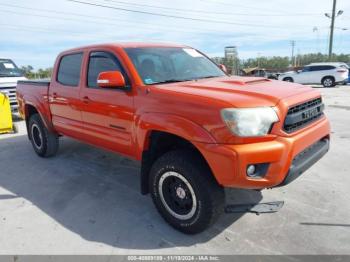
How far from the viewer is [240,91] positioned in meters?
3.20

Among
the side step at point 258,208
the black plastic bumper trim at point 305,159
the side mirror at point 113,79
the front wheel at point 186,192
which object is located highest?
the side mirror at point 113,79

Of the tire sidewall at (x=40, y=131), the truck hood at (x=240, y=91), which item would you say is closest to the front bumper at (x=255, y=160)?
the truck hood at (x=240, y=91)

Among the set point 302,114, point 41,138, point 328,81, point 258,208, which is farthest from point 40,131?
point 328,81

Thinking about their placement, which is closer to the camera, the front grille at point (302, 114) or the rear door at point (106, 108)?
the front grille at point (302, 114)

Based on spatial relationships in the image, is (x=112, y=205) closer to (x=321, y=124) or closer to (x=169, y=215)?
(x=169, y=215)

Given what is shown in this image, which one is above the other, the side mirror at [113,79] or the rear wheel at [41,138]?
the side mirror at [113,79]

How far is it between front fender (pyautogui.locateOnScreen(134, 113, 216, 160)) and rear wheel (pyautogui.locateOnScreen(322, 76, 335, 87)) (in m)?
21.0

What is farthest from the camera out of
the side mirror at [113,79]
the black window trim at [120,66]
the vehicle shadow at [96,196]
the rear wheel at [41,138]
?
the rear wheel at [41,138]

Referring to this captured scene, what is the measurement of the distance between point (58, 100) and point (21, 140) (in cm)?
302

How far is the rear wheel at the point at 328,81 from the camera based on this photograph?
21766 millimetres

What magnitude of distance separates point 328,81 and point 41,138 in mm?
20376

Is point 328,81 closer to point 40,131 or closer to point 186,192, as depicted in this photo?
point 40,131

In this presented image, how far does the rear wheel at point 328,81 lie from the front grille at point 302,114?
20027mm

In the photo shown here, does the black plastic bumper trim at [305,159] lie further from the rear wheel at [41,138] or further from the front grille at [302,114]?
the rear wheel at [41,138]
